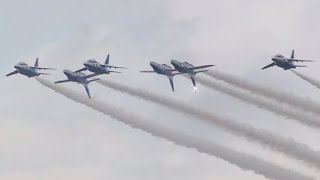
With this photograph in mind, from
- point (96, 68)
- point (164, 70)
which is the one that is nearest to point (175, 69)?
point (164, 70)

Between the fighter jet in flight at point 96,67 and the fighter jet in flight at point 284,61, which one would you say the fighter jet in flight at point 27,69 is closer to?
the fighter jet in flight at point 96,67

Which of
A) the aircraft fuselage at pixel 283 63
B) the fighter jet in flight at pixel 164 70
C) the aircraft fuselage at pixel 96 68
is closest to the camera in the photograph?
the aircraft fuselage at pixel 283 63

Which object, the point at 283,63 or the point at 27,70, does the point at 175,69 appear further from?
the point at 27,70

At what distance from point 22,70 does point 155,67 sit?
98.0 ft

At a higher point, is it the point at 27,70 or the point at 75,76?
the point at 27,70

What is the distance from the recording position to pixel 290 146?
127188 millimetres

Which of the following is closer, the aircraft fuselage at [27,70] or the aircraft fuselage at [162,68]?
the aircraft fuselage at [162,68]

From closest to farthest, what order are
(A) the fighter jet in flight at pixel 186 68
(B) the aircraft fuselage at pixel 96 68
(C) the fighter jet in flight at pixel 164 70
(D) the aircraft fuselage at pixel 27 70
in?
(A) the fighter jet in flight at pixel 186 68, (C) the fighter jet in flight at pixel 164 70, (B) the aircraft fuselage at pixel 96 68, (D) the aircraft fuselage at pixel 27 70

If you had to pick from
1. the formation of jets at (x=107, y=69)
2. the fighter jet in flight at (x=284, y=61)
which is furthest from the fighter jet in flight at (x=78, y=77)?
the fighter jet in flight at (x=284, y=61)

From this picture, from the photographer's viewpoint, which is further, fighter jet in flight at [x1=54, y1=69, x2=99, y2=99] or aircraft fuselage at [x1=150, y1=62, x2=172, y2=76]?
fighter jet in flight at [x1=54, y1=69, x2=99, y2=99]

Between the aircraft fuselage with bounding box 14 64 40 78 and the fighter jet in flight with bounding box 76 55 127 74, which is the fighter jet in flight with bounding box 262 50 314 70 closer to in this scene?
the fighter jet in flight with bounding box 76 55 127 74

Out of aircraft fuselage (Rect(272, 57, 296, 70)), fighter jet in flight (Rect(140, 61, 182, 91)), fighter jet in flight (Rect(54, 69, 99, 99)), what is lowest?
fighter jet in flight (Rect(54, 69, 99, 99))

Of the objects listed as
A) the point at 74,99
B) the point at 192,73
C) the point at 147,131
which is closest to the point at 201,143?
the point at 147,131

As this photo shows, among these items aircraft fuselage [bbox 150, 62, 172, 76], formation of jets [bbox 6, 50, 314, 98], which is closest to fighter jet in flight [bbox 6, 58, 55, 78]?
formation of jets [bbox 6, 50, 314, 98]
